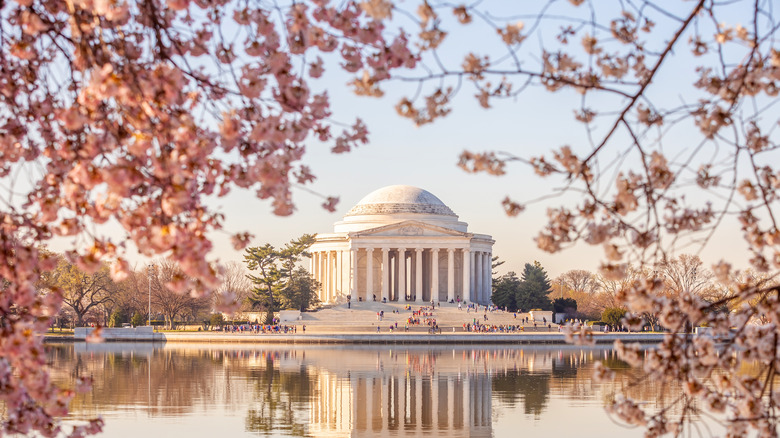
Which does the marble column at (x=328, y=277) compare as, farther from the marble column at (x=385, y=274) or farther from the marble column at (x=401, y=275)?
the marble column at (x=401, y=275)

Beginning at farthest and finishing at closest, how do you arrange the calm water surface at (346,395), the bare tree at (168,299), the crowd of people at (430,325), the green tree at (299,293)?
1. the green tree at (299,293)
2. the bare tree at (168,299)
3. the crowd of people at (430,325)
4. the calm water surface at (346,395)

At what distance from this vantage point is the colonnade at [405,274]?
114 m

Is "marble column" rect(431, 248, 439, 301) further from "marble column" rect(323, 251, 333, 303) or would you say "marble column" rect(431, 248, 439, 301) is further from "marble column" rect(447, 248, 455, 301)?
"marble column" rect(323, 251, 333, 303)

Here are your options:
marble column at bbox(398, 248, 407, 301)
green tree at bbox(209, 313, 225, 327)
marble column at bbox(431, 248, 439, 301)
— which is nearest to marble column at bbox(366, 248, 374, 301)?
marble column at bbox(398, 248, 407, 301)

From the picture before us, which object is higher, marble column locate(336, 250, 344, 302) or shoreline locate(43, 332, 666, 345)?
marble column locate(336, 250, 344, 302)

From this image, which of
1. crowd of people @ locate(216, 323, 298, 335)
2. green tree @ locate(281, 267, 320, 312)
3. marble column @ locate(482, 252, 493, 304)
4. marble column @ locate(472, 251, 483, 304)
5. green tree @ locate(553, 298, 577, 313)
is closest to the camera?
crowd of people @ locate(216, 323, 298, 335)

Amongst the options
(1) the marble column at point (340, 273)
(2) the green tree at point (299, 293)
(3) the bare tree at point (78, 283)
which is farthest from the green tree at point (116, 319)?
(1) the marble column at point (340, 273)

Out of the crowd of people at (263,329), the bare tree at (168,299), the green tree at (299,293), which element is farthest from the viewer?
the green tree at (299,293)

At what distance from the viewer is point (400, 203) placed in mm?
121500

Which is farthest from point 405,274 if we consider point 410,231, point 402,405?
point 402,405

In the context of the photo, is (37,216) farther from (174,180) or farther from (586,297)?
(586,297)

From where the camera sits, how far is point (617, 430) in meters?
30.2

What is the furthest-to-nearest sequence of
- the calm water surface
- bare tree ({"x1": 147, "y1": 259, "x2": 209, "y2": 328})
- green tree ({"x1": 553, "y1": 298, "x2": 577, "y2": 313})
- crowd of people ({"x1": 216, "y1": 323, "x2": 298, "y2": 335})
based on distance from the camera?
green tree ({"x1": 553, "y1": 298, "x2": 577, "y2": 313}), bare tree ({"x1": 147, "y1": 259, "x2": 209, "y2": 328}), crowd of people ({"x1": 216, "y1": 323, "x2": 298, "y2": 335}), the calm water surface

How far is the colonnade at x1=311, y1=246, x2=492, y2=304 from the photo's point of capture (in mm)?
114062
